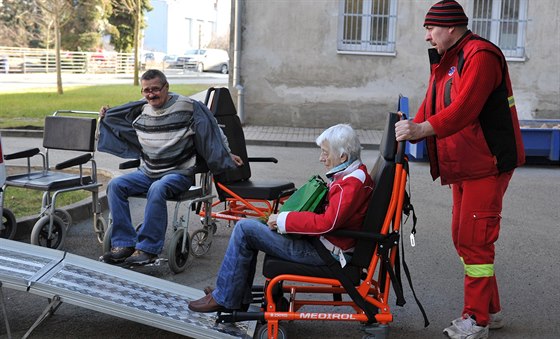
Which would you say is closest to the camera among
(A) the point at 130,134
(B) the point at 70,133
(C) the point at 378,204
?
(C) the point at 378,204

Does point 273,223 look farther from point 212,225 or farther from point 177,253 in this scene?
point 212,225

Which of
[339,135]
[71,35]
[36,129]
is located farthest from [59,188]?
[71,35]

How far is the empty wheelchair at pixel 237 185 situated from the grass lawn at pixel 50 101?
9.72 meters

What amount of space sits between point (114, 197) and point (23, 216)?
6.42 ft

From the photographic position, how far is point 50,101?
2319 cm

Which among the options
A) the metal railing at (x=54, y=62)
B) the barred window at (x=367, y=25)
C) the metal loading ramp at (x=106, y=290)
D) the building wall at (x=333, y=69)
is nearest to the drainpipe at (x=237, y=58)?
the building wall at (x=333, y=69)

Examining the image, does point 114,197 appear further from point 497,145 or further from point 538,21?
point 538,21

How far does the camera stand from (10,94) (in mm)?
25703

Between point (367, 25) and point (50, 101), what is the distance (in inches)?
402

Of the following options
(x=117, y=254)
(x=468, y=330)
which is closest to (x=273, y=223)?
(x=468, y=330)

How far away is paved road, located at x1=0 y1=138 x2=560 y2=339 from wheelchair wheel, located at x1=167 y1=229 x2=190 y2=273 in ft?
0.26

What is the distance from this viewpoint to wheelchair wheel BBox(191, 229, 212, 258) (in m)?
6.97

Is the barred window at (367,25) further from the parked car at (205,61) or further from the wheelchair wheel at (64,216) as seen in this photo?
the parked car at (205,61)

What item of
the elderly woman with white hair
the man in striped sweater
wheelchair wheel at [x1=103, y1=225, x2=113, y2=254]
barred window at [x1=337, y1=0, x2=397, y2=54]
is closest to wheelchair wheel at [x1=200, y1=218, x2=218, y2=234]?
the man in striped sweater
